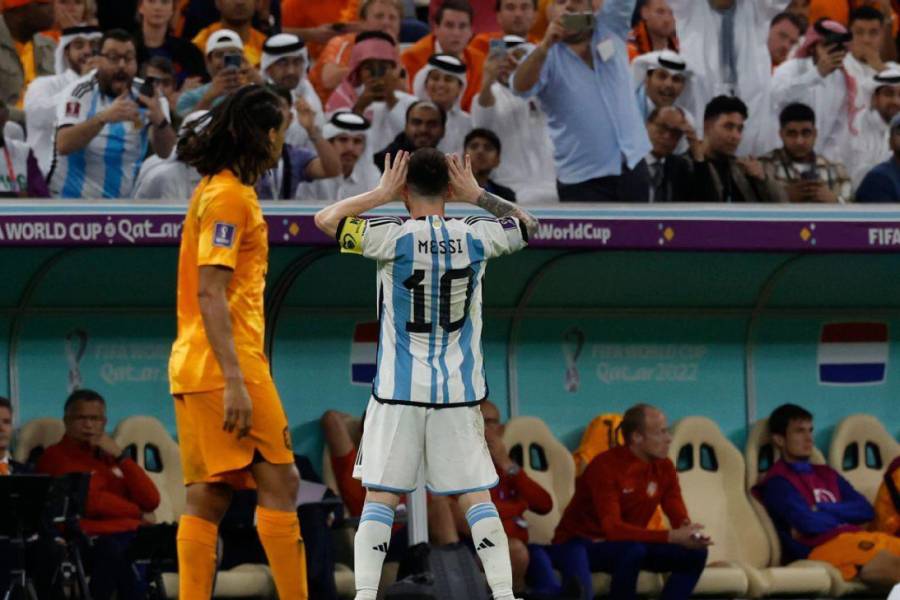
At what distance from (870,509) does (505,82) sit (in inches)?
125

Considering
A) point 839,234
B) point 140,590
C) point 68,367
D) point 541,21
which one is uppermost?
point 541,21

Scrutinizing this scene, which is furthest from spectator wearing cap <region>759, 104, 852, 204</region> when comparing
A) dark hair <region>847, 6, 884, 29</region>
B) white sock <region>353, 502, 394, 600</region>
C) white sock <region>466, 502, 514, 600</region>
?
white sock <region>353, 502, 394, 600</region>

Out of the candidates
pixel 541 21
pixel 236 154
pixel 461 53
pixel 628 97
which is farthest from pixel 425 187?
pixel 541 21

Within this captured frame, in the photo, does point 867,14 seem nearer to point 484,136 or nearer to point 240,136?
point 484,136

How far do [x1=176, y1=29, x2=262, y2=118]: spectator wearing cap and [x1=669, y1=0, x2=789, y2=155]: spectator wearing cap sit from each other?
2.81m

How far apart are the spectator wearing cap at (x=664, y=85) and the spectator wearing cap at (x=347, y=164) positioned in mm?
1664

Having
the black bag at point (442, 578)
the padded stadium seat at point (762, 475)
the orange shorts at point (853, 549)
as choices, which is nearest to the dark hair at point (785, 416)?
the padded stadium seat at point (762, 475)

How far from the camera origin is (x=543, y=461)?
10.1 meters

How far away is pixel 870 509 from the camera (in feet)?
33.6

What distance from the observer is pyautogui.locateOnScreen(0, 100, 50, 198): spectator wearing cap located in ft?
29.6

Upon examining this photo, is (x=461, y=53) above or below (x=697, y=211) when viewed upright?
above

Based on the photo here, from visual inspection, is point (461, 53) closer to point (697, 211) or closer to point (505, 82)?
point (505, 82)

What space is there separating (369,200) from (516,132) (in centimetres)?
353

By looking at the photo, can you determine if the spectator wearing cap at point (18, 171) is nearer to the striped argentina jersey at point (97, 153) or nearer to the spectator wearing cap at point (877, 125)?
the striped argentina jersey at point (97, 153)
